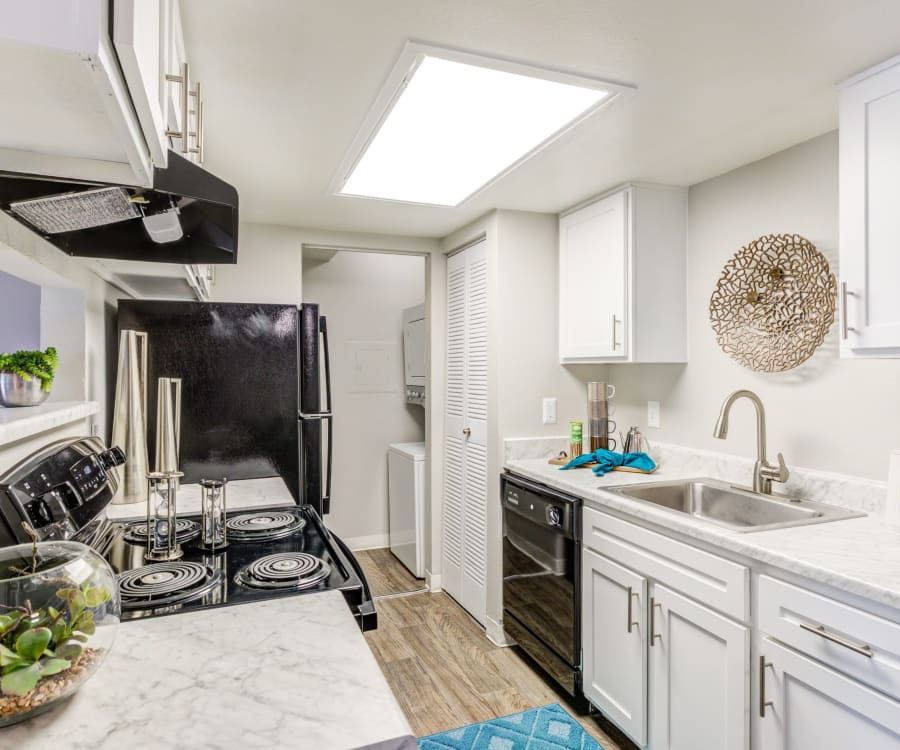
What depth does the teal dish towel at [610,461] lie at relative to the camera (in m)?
2.57

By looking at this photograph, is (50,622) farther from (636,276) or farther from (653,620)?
(636,276)

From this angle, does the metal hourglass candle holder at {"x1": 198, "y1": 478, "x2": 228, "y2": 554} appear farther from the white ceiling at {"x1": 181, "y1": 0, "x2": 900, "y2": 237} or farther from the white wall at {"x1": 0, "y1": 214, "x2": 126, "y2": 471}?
the white ceiling at {"x1": 181, "y1": 0, "x2": 900, "y2": 237}

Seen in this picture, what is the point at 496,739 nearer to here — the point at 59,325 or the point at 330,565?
the point at 330,565

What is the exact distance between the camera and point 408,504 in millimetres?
3945

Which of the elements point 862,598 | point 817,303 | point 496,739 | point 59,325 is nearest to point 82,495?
point 59,325

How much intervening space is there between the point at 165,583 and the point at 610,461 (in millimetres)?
1908

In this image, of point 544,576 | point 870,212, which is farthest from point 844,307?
point 544,576

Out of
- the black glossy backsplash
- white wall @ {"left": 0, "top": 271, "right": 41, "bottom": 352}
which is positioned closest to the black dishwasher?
the black glossy backsplash

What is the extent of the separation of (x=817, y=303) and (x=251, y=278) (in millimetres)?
2644

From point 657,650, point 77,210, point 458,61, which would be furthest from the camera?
point 657,650

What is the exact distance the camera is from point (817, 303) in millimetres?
2055

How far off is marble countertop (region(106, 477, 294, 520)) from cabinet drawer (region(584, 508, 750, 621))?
1.14 meters

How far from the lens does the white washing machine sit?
150 inches

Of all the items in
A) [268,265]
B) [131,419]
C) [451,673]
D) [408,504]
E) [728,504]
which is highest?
[268,265]
